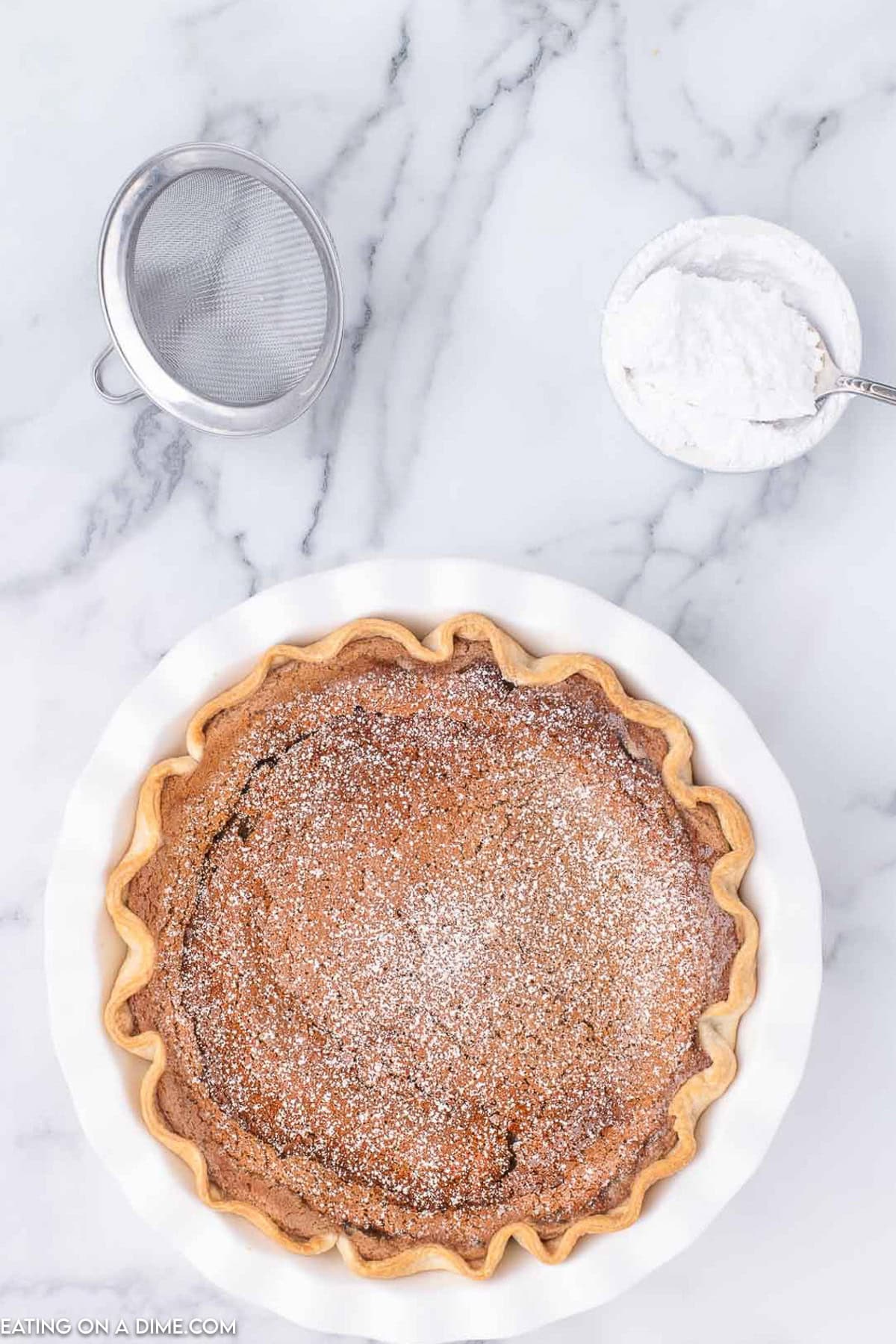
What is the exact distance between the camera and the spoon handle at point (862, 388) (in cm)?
181

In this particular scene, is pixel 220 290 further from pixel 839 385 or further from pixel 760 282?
pixel 839 385

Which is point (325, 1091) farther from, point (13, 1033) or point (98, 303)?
point (98, 303)

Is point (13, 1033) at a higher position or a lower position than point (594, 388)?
lower

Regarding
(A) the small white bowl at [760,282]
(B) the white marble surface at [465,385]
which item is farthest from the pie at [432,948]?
(A) the small white bowl at [760,282]

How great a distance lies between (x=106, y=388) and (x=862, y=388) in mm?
1209

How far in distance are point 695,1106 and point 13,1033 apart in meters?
1.12

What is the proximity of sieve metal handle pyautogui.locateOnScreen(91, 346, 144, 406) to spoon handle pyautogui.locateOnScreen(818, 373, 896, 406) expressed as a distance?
3.59ft

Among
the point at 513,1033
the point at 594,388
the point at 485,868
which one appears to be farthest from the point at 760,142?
the point at 513,1033

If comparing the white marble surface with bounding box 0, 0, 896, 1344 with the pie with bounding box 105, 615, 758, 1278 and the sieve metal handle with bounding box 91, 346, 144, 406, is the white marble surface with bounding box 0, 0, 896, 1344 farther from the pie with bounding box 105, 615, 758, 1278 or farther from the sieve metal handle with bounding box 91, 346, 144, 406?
the pie with bounding box 105, 615, 758, 1278

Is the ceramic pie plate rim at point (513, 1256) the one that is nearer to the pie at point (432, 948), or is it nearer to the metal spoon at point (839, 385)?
the pie at point (432, 948)

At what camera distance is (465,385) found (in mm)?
1953

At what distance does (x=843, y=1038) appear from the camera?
78.4 inches

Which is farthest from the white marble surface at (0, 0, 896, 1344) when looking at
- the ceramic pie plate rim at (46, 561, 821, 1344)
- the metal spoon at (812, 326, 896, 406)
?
the ceramic pie plate rim at (46, 561, 821, 1344)

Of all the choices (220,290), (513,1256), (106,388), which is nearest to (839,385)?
(220,290)
